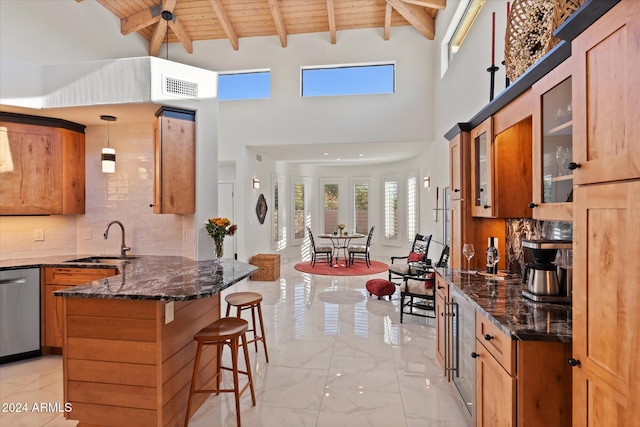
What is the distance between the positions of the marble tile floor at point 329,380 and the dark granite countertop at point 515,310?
914 mm

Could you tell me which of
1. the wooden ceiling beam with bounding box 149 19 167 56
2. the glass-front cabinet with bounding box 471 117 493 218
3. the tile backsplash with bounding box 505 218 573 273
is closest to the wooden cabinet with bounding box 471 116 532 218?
the glass-front cabinet with bounding box 471 117 493 218

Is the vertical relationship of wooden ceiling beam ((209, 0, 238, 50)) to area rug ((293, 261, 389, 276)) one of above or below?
above

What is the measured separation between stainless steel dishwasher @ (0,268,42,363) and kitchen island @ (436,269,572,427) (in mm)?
3826

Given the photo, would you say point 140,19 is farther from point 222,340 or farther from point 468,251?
point 468,251

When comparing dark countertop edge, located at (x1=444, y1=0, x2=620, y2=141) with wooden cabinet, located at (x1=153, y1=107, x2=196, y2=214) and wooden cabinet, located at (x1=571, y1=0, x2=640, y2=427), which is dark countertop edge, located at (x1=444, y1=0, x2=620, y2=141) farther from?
wooden cabinet, located at (x1=153, y1=107, x2=196, y2=214)

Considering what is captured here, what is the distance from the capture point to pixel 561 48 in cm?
138

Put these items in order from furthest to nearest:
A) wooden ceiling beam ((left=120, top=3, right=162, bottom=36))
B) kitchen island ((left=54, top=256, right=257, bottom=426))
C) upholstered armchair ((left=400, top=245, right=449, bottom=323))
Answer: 1. wooden ceiling beam ((left=120, top=3, right=162, bottom=36))
2. upholstered armchair ((left=400, top=245, right=449, bottom=323))
3. kitchen island ((left=54, top=256, right=257, bottom=426))

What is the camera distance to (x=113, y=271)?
117 inches

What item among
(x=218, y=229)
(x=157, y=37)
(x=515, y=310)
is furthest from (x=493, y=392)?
(x=157, y=37)

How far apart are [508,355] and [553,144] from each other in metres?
1.07

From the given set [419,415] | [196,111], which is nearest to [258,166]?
[196,111]

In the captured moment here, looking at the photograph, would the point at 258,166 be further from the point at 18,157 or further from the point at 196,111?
the point at 18,157

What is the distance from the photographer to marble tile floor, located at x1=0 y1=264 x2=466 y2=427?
7.29ft

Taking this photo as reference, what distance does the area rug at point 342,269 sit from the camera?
729 centimetres
